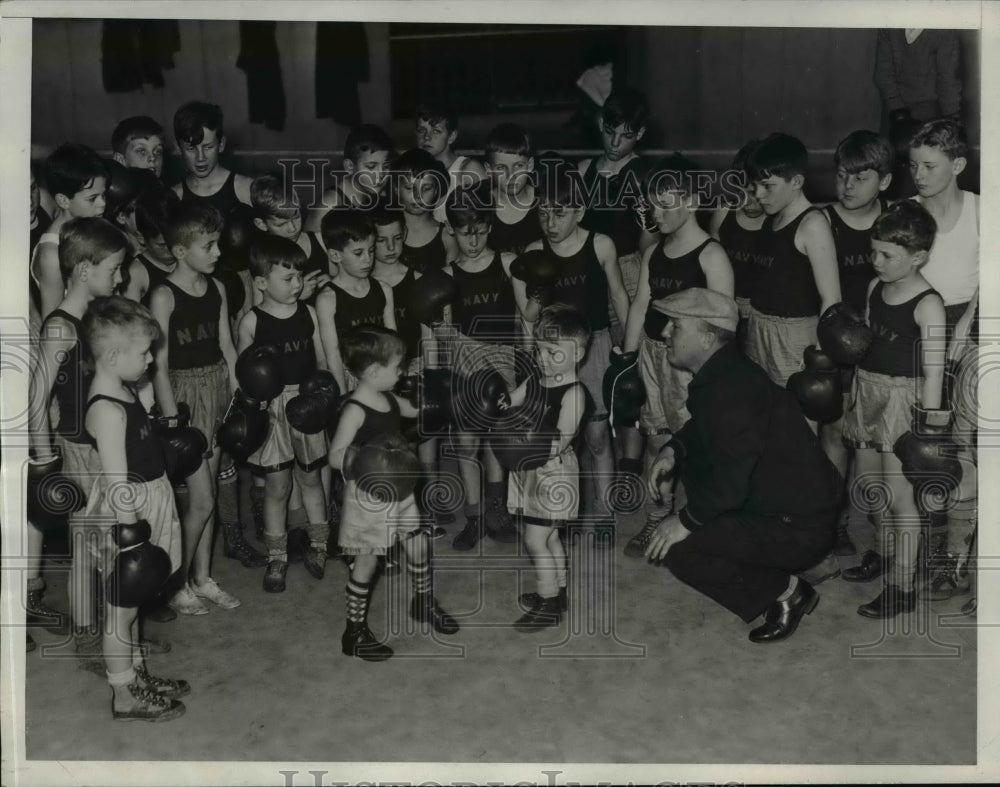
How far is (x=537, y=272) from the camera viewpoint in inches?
203

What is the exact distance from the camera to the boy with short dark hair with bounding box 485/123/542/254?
5340 millimetres

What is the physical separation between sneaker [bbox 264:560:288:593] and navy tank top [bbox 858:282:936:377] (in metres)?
2.63

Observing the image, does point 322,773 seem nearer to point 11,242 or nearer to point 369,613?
point 369,613

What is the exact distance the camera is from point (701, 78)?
7574 mm

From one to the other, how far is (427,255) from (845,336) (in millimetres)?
1873

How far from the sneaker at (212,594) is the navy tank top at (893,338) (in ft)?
9.31

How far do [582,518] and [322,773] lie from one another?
1872 millimetres

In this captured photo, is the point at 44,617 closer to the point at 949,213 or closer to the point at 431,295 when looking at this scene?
the point at 431,295

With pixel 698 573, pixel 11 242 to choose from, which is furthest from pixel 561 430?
pixel 11 242

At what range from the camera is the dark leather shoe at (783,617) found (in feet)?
14.9

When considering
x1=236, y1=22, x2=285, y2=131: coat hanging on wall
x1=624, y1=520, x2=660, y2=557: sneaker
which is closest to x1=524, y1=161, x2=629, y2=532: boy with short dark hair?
x1=624, y1=520, x2=660, y2=557: sneaker

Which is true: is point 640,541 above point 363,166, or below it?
below

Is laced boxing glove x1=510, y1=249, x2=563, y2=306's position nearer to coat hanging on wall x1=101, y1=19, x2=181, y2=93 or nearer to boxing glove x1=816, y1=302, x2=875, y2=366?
boxing glove x1=816, y1=302, x2=875, y2=366

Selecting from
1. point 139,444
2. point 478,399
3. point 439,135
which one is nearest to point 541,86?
point 439,135
